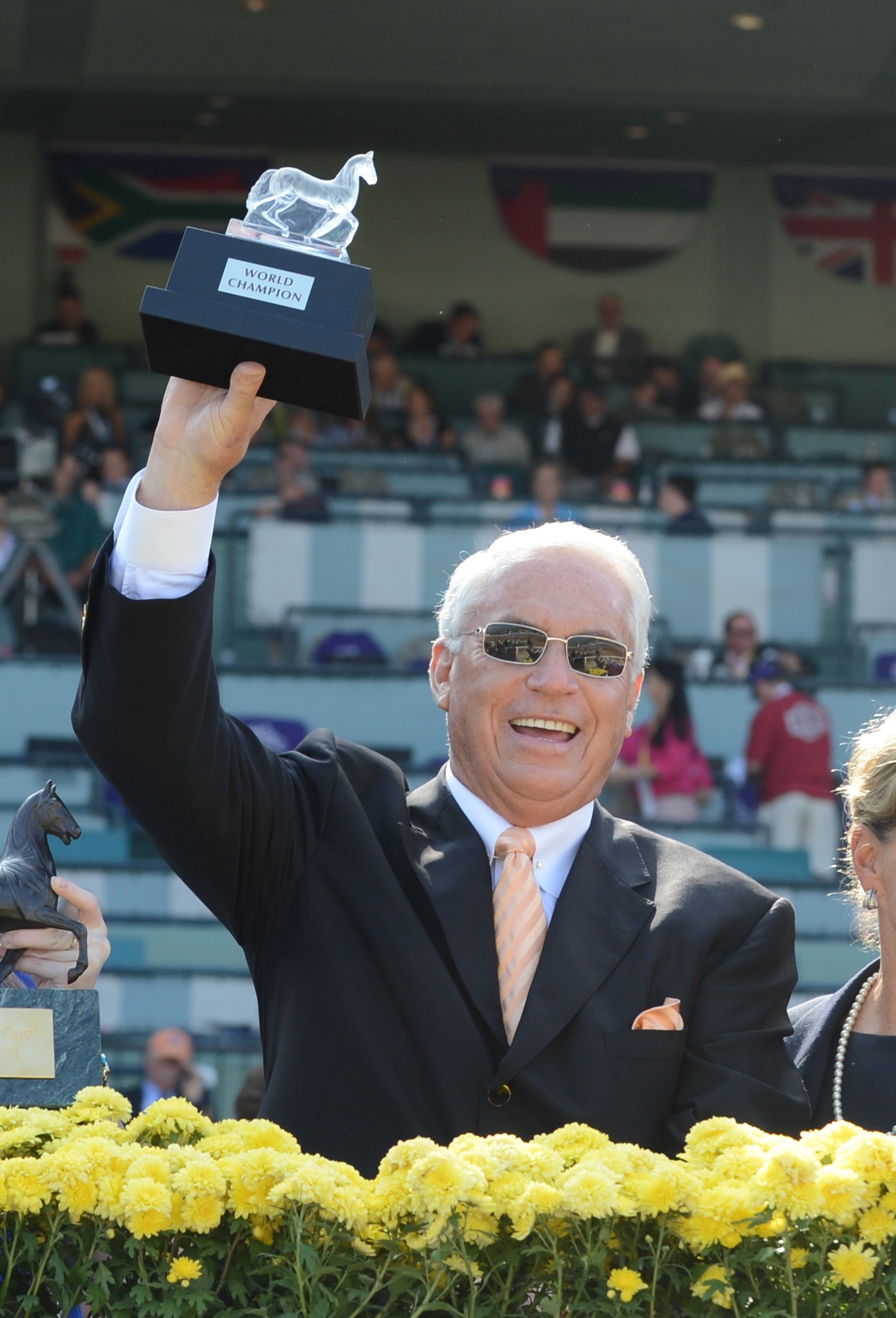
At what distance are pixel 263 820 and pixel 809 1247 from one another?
2.89ft

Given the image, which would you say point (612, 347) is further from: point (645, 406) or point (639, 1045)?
point (639, 1045)

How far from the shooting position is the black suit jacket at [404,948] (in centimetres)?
216

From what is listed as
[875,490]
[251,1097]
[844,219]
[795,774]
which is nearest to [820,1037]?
[251,1097]

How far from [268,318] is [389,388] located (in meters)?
12.8

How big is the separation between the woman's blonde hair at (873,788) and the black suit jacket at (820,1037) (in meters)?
0.10

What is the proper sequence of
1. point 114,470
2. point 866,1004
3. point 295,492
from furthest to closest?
point 114,470 < point 295,492 < point 866,1004

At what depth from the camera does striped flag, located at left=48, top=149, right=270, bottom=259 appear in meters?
18.0

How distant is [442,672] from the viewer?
8.60 ft

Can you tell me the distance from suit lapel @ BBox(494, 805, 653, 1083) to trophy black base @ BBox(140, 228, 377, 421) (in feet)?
2.25

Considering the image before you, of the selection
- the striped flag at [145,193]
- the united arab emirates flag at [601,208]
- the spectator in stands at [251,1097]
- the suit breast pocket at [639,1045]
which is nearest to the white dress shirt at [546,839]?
the suit breast pocket at [639,1045]

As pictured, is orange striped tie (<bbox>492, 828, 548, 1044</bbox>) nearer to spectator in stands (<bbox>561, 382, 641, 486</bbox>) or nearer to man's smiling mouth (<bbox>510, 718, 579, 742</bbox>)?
man's smiling mouth (<bbox>510, 718, 579, 742</bbox>)

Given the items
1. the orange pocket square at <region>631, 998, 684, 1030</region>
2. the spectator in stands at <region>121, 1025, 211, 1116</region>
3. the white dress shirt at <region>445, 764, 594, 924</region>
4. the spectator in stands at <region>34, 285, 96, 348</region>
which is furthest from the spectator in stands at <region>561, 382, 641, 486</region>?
the orange pocket square at <region>631, 998, 684, 1030</region>

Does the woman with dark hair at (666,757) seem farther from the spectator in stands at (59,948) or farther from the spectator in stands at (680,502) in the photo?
the spectator in stands at (59,948)

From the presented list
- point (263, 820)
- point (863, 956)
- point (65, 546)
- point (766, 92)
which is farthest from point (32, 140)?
point (263, 820)
